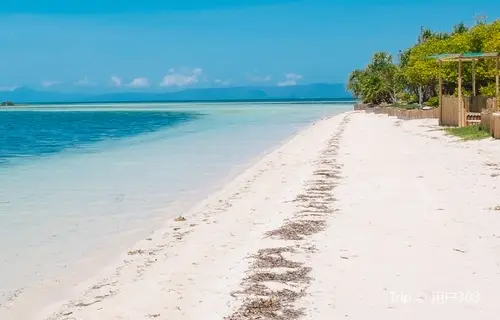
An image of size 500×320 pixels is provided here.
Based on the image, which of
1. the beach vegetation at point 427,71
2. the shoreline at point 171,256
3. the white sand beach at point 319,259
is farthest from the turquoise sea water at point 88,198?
the beach vegetation at point 427,71

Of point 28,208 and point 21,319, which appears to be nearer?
point 21,319

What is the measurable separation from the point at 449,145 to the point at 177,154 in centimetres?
1047

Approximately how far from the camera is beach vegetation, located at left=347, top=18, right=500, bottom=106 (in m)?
33.6

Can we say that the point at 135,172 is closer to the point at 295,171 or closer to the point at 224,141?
the point at 295,171

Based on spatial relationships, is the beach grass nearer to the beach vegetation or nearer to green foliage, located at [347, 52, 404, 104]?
the beach vegetation

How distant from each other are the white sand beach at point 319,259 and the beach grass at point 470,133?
27.6 feet

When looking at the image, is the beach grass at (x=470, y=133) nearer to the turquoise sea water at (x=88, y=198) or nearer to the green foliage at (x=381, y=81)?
the turquoise sea water at (x=88, y=198)

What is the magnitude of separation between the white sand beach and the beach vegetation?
17617 millimetres

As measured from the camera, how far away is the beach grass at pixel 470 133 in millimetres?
20375

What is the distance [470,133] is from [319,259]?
16.7 m

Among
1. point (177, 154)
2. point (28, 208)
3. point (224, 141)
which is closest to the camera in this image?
point (28, 208)

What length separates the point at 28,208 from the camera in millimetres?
12016

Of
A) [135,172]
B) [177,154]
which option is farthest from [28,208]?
[177,154]

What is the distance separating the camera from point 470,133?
21656 millimetres
